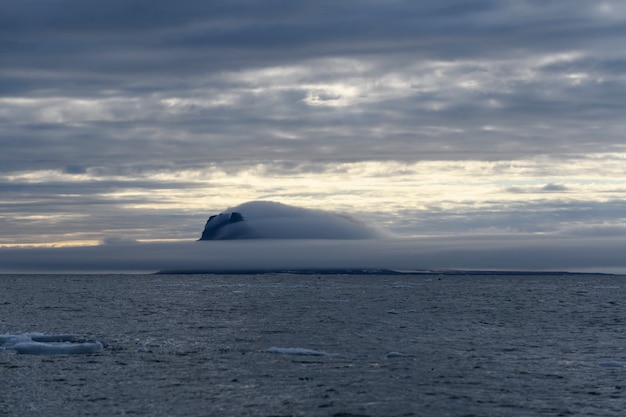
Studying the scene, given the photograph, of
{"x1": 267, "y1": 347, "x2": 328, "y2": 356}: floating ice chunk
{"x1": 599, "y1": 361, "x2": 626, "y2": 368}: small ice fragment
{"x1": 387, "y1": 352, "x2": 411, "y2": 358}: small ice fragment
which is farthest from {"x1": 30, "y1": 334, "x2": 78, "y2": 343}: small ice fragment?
{"x1": 599, "y1": 361, "x2": 626, "y2": 368}: small ice fragment

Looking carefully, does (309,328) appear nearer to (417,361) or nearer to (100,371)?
(417,361)

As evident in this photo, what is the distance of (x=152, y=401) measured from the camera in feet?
123

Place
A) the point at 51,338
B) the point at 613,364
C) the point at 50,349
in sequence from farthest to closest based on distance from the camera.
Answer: the point at 51,338 → the point at 50,349 → the point at 613,364

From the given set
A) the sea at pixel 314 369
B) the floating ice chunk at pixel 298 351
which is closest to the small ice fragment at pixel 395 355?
the sea at pixel 314 369

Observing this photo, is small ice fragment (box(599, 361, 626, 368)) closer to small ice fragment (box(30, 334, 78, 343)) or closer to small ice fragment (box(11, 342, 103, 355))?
small ice fragment (box(11, 342, 103, 355))

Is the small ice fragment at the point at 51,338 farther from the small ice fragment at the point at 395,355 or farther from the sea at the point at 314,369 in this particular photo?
the small ice fragment at the point at 395,355

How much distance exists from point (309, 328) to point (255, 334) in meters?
7.08

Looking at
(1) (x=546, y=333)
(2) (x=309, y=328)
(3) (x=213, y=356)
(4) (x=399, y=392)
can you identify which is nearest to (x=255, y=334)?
(2) (x=309, y=328)

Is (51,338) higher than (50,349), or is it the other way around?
(51,338)

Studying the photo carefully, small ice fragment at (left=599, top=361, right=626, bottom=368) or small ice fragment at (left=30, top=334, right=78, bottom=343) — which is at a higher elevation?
small ice fragment at (left=30, top=334, right=78, bottom=343)

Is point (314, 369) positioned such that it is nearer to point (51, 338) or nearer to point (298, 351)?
point (298, 351)

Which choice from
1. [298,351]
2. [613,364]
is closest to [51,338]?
[298,351]

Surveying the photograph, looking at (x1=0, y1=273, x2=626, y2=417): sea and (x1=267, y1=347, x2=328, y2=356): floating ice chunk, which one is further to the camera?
(x1=267, y1=347, x2=328, y2=356): floating ice chunk

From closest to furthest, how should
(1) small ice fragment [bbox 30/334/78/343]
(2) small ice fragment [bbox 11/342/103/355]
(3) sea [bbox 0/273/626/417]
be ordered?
1. (3) sea [bbox 0/273/626/417]
2. (2) small ice fragment [bbox 11/342/103/355]
3. (1) small ice fragment [bbox 30/334/78/343]
